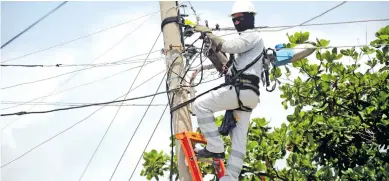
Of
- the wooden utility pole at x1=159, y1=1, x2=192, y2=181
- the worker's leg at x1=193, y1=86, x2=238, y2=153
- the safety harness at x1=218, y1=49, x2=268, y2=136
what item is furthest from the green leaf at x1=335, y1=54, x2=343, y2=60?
the worker's leg at x1=193, y1=86, x2=238, y2=153

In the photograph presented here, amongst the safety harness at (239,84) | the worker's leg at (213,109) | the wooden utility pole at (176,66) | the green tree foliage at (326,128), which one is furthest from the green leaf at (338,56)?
the worker's leg at (213,109)

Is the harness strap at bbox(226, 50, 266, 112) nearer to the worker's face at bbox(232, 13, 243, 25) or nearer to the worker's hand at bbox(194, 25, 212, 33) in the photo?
the worker's face at bbox(232, 13, 243, 25)

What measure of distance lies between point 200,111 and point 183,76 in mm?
658

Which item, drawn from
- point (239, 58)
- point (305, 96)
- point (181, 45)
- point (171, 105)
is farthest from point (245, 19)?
point (305, 96)

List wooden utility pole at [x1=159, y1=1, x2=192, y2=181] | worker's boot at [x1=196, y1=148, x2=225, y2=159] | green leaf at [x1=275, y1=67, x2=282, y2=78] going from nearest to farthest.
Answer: worker's boot at [x1=196, y1=148, x2=225, y2=159] < wooden utility pole at [x1=159, y1=1, x2=192, y2=181] < green leaf at [x1=275, y1=67, x2=282, y2=78]

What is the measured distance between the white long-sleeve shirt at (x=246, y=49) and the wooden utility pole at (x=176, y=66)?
710 millimetres

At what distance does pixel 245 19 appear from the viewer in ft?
21.8

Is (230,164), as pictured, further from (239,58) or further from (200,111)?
(239,58)

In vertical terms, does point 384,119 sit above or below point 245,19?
below

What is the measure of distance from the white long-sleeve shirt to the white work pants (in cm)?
29

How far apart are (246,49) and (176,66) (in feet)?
3.38

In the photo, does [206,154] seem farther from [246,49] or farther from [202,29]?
[202,29]

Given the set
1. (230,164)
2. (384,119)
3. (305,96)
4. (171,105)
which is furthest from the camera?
(305,96)

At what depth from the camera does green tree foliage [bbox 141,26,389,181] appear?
9.80 m
